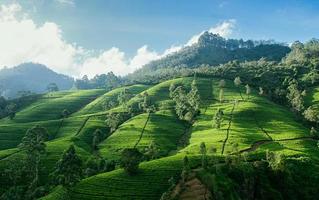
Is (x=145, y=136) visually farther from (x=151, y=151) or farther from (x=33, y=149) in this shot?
(x=33, y=149)

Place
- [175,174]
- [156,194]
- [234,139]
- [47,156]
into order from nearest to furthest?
1. [156,194]
2. [175,174]
3. [47,156]
4. [234,139]

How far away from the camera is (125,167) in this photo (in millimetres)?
112250

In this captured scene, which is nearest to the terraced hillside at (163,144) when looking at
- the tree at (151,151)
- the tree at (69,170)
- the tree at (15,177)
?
the tree at (151,151)

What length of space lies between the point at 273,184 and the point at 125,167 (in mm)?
41509

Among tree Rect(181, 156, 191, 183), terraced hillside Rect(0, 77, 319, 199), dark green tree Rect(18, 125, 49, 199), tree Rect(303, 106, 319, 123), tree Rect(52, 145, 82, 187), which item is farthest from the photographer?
tree Rect(303, 106, 319, 123)

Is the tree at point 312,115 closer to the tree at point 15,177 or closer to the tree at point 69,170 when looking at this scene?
the tree at point 69,170

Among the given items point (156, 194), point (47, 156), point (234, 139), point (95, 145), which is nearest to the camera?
point (156, 194)

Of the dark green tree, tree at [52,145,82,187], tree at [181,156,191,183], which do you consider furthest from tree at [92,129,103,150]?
tree at [52,145,82,187]

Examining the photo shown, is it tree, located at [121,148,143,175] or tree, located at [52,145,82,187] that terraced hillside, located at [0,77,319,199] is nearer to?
tree, located at [121,148,143,175]

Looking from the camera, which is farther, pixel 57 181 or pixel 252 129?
pixel 252 129

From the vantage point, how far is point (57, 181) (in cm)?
10750

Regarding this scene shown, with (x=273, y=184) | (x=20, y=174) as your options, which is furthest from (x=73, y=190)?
(x=273, y=184)

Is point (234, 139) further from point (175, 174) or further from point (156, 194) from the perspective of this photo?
point (156, 194)

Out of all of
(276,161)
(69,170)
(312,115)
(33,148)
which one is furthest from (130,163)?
(312,115)
